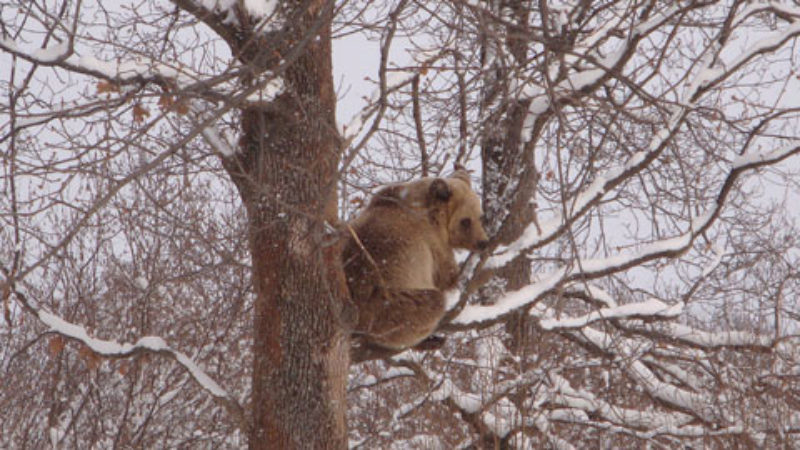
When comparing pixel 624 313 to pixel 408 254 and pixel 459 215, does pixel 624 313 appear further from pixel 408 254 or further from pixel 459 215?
pixel 408 254

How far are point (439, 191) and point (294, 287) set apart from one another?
2.04m

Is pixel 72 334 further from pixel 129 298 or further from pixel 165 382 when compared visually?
pixel 129 298

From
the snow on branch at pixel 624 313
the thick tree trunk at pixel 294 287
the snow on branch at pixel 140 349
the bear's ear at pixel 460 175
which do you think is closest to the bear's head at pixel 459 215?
the bear's ear at pixel 460 175

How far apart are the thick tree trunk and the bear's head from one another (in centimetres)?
181

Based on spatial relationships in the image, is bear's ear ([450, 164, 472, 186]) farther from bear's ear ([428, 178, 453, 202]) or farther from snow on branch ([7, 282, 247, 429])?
snow on branch ([7, 282, 247, 429])

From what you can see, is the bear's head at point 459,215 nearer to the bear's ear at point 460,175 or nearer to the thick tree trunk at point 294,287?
the bear's ear at point 460,175

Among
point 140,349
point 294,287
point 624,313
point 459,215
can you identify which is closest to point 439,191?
point 459,215

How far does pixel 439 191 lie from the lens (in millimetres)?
6559

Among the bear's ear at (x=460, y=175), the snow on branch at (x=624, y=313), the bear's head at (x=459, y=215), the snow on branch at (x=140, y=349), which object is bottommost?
the snow on branch at (x=140, y=349)

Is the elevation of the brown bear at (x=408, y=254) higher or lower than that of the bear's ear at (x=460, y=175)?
lower

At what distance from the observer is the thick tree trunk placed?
4840 mm

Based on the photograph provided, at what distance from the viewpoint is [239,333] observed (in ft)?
33.5

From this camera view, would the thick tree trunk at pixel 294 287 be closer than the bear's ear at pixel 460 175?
Yes

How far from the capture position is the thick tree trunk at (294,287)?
15.9ft
